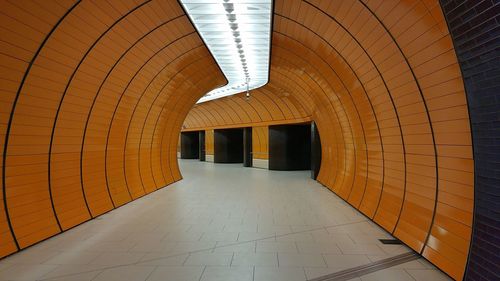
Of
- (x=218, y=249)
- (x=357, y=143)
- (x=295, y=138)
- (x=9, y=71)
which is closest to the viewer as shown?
(x=9, y=71)

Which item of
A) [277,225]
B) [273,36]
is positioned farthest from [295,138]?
[277,225]

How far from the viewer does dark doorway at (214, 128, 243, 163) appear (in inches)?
1128

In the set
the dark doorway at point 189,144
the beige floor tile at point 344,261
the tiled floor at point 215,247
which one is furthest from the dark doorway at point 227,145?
the beige floor tile at point 344,261

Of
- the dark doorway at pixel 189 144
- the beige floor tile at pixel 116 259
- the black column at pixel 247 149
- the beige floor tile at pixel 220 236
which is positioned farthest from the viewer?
the dark doorway at pixel 189 144

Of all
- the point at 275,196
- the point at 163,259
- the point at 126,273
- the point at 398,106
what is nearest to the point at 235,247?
the point at 163,259

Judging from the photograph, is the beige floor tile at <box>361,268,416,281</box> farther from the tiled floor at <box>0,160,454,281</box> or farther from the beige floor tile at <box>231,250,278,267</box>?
the beige floor tile at <box>231,250,278,267</box>

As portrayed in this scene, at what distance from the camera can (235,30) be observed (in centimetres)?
823

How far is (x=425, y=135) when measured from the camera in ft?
17.7

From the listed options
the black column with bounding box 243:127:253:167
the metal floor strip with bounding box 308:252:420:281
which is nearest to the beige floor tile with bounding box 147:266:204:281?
the metal floor strip with bounding box 308:252:420:281

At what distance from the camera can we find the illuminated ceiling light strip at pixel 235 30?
677cm

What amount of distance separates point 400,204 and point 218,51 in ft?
23.4

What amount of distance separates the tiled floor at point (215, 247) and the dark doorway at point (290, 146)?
11446 mm

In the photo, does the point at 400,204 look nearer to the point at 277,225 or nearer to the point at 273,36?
the point at 277,225

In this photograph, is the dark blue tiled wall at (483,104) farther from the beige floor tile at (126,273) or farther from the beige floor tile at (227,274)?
the beige floor tile at (126,273)
